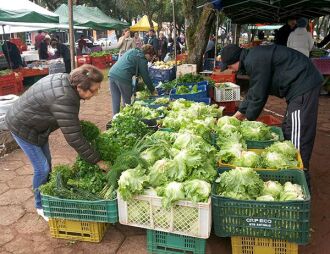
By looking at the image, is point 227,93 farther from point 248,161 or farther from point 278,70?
point 248,161

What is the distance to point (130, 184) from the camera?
116 inches

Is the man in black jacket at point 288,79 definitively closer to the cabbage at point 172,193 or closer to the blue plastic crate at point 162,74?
the cabbage at point 172,193

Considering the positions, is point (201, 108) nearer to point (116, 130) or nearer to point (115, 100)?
point (116, 130)

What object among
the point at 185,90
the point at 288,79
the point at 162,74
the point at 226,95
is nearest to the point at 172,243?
the point at 288,79

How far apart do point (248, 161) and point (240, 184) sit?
1.43 feet

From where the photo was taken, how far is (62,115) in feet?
10.3

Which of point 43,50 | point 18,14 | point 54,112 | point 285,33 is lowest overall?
point 54,112

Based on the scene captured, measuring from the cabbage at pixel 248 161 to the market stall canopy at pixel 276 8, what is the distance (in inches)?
173

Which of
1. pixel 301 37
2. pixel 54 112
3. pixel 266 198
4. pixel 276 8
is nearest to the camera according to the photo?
pixel 266 198

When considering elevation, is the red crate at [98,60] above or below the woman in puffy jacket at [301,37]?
below

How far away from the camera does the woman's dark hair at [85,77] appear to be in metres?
3.16

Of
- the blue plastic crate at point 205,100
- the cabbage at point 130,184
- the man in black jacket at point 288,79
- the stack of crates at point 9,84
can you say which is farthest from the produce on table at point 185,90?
the stack of crates at point 9,84

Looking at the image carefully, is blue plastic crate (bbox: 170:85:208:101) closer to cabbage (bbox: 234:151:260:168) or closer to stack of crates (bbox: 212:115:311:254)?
cabbage (bbox: 234:151:260:168)

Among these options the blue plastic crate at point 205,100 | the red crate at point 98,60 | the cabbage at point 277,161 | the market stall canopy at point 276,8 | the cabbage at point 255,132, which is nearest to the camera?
the cabbage at point 277,161
